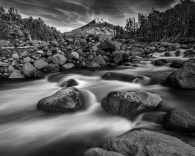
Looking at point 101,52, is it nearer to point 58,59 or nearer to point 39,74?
point 58,59

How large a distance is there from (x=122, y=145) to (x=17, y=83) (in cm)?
1072

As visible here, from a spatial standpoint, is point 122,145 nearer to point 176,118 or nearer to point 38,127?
point 176,118

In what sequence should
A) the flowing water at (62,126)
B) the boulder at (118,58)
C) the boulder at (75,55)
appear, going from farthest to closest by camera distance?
1. the boulder at (118,58)
2. the boulder at (75,55)
3. the flowing water at (62,126)

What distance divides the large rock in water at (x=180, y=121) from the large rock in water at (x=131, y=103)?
1.07 metres

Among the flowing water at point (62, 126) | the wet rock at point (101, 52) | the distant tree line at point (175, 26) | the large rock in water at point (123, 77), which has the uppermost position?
the distant tree line at point (175, 26)

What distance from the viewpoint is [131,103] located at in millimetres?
5145

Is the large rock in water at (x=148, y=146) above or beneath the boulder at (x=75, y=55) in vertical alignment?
beneath

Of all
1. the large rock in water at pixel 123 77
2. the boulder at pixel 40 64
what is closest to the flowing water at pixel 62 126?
the large rock in water at pixel 123 77

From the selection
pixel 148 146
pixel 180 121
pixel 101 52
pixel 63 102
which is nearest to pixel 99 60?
pixel 101 52

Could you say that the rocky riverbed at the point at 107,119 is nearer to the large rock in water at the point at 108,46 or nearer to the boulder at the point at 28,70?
the boulder at the point at 28,70

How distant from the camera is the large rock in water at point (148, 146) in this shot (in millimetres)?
2574

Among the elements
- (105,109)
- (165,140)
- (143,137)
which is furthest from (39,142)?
(165,140)

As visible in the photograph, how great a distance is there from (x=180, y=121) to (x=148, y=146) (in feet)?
5.89

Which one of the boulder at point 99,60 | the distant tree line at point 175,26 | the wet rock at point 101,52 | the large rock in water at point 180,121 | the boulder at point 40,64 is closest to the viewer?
the large rock in water at point 180,121
